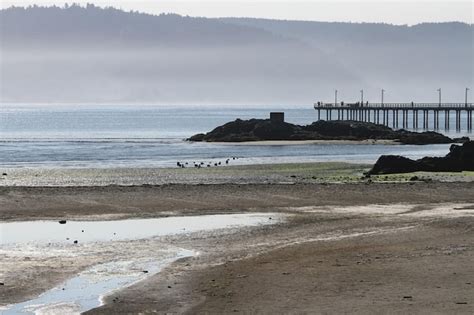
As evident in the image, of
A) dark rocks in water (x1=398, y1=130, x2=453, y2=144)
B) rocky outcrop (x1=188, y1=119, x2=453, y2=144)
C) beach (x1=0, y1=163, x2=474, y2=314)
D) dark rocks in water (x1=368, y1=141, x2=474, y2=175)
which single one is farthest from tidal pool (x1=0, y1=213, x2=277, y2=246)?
rocky outcrop (x1=188, y1=119, x2=453, y2=144)

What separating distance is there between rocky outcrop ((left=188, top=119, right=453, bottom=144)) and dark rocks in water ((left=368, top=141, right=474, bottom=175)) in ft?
153

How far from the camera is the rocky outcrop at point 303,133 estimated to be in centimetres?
10556

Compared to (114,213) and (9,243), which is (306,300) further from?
(114,213)

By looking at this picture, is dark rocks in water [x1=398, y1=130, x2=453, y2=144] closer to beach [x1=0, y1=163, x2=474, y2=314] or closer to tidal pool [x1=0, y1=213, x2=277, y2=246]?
beach [x1=0, y1=163, x2=474, y2=314]

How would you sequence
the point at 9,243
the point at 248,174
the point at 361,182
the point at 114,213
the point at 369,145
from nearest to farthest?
the point at 9,243
the point at 114,213
the point at 361,182
the point at 248,174
the point at 369,145

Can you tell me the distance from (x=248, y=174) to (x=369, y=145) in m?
43.9

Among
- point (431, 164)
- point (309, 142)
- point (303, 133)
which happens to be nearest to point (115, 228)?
Answer: point (431, 164)

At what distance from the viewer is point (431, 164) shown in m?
55.3

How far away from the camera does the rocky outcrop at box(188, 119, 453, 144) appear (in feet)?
346

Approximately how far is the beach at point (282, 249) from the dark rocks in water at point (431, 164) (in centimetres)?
663

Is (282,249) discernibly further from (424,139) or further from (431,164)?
(424,139)

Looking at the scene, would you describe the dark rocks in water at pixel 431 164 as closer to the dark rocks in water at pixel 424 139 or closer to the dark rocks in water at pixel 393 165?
the dark rocks in water at pixel 393 165

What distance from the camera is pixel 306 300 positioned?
1964 cm

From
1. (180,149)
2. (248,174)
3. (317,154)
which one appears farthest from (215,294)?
(180,149)
